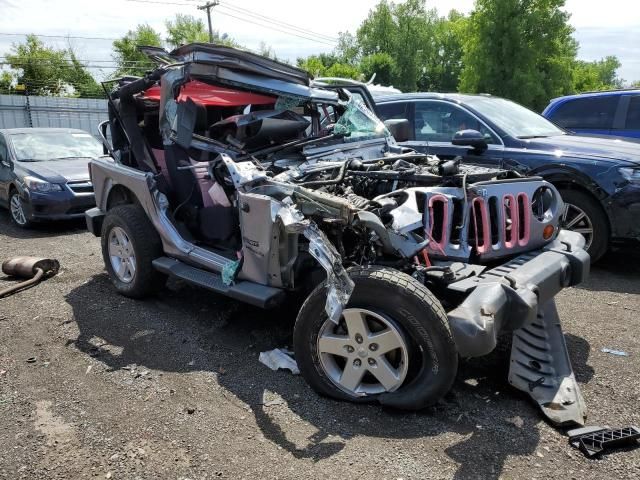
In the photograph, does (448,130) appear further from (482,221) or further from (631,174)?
(482,221)

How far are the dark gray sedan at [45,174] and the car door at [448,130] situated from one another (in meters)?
5.05

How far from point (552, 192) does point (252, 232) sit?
2.17 m

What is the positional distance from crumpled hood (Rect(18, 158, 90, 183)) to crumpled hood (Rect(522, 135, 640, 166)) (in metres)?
6.33

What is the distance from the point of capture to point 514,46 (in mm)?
22734

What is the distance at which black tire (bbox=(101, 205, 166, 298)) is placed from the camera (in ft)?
15.4

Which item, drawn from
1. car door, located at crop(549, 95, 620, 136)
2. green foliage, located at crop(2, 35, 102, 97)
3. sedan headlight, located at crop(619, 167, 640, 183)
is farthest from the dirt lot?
green foliage, located at crop(2, 35, 102, 97)

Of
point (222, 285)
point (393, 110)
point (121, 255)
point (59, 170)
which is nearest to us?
point (222, 285)

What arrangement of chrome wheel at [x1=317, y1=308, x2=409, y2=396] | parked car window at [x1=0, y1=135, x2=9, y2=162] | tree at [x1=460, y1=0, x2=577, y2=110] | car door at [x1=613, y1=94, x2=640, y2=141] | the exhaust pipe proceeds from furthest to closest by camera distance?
tree at [x1=460, y1=0, x2=577, y2=110], parked car window at [x1=0, y1=135, x2=9, y2=162], car door at [x1=613, y1=94, x2=640, y2=141], the exhaust pipe, chrome wheel at [x1=317, y1=308, x2=409, y2=396]

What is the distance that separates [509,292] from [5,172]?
8647mm

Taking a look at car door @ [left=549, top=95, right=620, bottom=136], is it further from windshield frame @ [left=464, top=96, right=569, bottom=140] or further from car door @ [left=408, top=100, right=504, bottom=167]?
car door @ [left=408, top=100, right=504, bottom=167]

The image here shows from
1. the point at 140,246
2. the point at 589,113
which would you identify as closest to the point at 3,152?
the point at 140,246

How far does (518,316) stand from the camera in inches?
113

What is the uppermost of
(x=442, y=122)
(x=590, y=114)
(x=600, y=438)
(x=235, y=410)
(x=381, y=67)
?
(x=381, y=67)

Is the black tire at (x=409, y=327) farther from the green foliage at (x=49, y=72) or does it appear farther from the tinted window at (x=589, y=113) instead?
the green foliage at (x=49, y=72)
